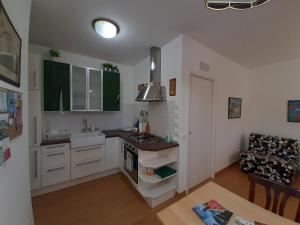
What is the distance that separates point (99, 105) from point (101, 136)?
690 millimetres

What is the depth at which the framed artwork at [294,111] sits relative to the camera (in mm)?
2833

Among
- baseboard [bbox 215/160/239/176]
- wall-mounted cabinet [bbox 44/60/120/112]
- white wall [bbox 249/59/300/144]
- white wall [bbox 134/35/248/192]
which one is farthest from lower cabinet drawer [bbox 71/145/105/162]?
white wall [bbox 249/59/300/144]

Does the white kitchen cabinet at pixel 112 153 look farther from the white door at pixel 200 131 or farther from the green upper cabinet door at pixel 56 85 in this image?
the white door at pixel 200 131

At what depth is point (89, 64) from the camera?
2861 mm

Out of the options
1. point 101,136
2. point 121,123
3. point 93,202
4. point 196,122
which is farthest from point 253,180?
point 121,123

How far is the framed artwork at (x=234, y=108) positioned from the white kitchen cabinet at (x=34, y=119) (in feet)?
12.0

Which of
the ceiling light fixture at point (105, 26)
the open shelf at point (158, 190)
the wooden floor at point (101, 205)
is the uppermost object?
the ceiling light fixture at point (105, 26)

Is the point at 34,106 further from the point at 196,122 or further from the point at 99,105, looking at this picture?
the point at 196,122

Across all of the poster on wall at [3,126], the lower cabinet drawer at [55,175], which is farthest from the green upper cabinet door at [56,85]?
the poster on wall at [3,126]

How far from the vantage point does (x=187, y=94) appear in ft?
6.76

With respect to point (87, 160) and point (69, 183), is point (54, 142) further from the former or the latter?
point (69, 183)

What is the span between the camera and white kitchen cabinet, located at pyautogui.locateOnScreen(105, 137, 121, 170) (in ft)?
8.39

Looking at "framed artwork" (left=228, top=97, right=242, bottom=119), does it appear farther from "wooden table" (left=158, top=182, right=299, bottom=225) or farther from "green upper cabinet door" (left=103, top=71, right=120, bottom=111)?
"green upper cabinet door" (left=103, top=71, right=120, bottom=111)

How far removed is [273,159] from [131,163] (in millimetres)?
2818
